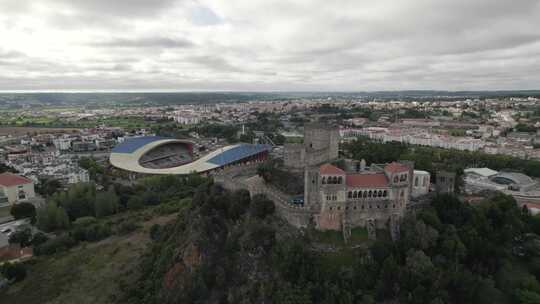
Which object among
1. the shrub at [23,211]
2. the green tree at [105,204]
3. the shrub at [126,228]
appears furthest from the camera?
the green tree at [105,204]

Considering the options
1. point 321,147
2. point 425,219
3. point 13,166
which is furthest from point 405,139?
point 13,166

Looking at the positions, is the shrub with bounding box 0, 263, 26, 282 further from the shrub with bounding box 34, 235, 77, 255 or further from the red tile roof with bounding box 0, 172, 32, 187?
the red tile roof with bounding box 0, 172, 32, 187

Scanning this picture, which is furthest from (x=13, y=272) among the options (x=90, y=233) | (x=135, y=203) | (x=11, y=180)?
(x=11, y=180)

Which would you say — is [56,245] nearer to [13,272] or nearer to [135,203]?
[13,272]

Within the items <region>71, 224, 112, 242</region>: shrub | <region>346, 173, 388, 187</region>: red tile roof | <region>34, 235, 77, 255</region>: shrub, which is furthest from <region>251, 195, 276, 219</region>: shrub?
<region>34, 235, 77, 255</region>: shrub

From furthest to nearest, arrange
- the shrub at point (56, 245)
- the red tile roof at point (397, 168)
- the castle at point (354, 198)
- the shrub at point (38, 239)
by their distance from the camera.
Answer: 1. the shrub at point (38, 239)
2. the shrub at point (56, 245)
3. the red tile roof at point (397, 168)
4. the castle at point (354, 198)

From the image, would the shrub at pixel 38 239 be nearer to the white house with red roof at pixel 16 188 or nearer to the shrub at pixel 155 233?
the shrub at pixel 155 233

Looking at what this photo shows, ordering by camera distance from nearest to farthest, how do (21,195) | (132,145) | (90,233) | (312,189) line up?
1. (312,189)
2. (90,233)
3. (21,195)
4. (132,145)

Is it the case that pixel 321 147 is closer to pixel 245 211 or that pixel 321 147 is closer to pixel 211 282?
pixel 245 211

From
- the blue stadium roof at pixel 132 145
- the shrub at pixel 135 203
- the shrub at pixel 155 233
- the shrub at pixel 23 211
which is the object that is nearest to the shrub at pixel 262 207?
the shrub at pixel 155 233
